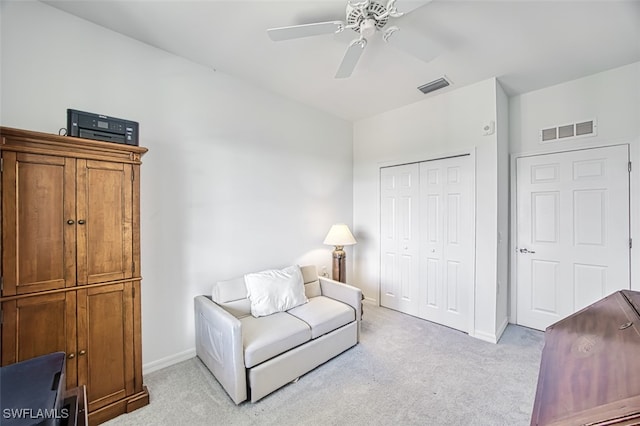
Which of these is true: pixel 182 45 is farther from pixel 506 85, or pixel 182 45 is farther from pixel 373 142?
pixel 506 85

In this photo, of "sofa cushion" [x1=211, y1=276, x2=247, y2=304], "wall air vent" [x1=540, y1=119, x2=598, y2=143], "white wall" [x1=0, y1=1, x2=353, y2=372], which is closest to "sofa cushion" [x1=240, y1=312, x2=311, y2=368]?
"sofa cushion" [x1=211, y1=276, x2=247, y2=304]

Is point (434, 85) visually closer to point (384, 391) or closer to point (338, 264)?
point (338, 264)

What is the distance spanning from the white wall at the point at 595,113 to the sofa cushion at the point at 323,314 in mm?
2846

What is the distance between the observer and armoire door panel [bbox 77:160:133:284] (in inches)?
66.7

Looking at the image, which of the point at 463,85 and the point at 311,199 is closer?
the point at 463,85

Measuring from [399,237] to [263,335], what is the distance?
237cm

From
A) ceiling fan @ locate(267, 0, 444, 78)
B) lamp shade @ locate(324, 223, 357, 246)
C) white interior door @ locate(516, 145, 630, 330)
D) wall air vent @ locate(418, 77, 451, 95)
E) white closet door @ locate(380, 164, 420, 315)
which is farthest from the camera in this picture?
white closet door @ locate(380, 164, 420, 315)

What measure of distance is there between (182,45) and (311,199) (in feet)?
7.00

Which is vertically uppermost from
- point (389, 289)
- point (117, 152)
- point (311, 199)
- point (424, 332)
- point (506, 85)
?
point (506, 85)

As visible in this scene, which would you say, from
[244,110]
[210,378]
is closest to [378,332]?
[210,378]

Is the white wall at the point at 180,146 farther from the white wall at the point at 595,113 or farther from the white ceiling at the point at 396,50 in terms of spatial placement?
the white wall at the point at 595,113

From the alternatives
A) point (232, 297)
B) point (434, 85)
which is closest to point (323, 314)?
point (232, 297)

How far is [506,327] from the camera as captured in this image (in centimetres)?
321

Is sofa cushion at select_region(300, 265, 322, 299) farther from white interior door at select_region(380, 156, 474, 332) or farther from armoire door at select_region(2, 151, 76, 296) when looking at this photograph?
armoire door at select_region(2, 151, 76, 296)
